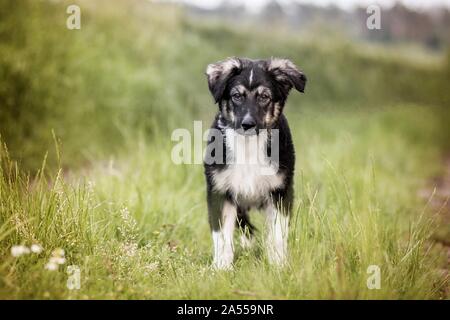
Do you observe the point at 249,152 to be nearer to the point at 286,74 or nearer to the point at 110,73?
the point at 286,74

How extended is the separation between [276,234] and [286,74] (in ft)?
4.43

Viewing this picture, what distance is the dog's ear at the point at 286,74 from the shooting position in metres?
5.01

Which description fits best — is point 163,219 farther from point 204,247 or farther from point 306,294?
point 306,294

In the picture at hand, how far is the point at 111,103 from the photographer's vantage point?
9.54 meters

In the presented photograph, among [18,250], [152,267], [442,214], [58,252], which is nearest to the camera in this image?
[18,250]

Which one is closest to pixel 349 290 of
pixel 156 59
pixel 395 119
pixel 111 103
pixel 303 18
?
pixel 111 103

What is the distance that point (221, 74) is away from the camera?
16.6 ft

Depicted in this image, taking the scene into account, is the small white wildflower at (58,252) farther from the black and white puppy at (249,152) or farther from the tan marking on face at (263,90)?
the tan marking on face at (263,90)

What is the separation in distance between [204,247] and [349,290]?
214 centimetres

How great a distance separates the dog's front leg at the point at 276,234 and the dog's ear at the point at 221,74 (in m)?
1.03

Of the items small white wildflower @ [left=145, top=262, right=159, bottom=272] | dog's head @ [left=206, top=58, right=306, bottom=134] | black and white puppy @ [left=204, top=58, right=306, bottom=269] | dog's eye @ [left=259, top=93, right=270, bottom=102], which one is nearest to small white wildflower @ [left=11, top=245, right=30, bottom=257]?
small white wildflower @ [left=145, top=262, right=159, bottom=272]

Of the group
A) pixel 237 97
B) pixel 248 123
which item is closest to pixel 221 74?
pixel 237 97

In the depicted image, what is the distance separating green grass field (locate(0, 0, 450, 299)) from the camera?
400cm

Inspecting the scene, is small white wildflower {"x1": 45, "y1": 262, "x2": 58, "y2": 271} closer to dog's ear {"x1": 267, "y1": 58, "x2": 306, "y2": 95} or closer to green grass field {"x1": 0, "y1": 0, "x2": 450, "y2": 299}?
green grass field {"x1": 0, "y1": 0, "x2": 450, "y2": 299}
